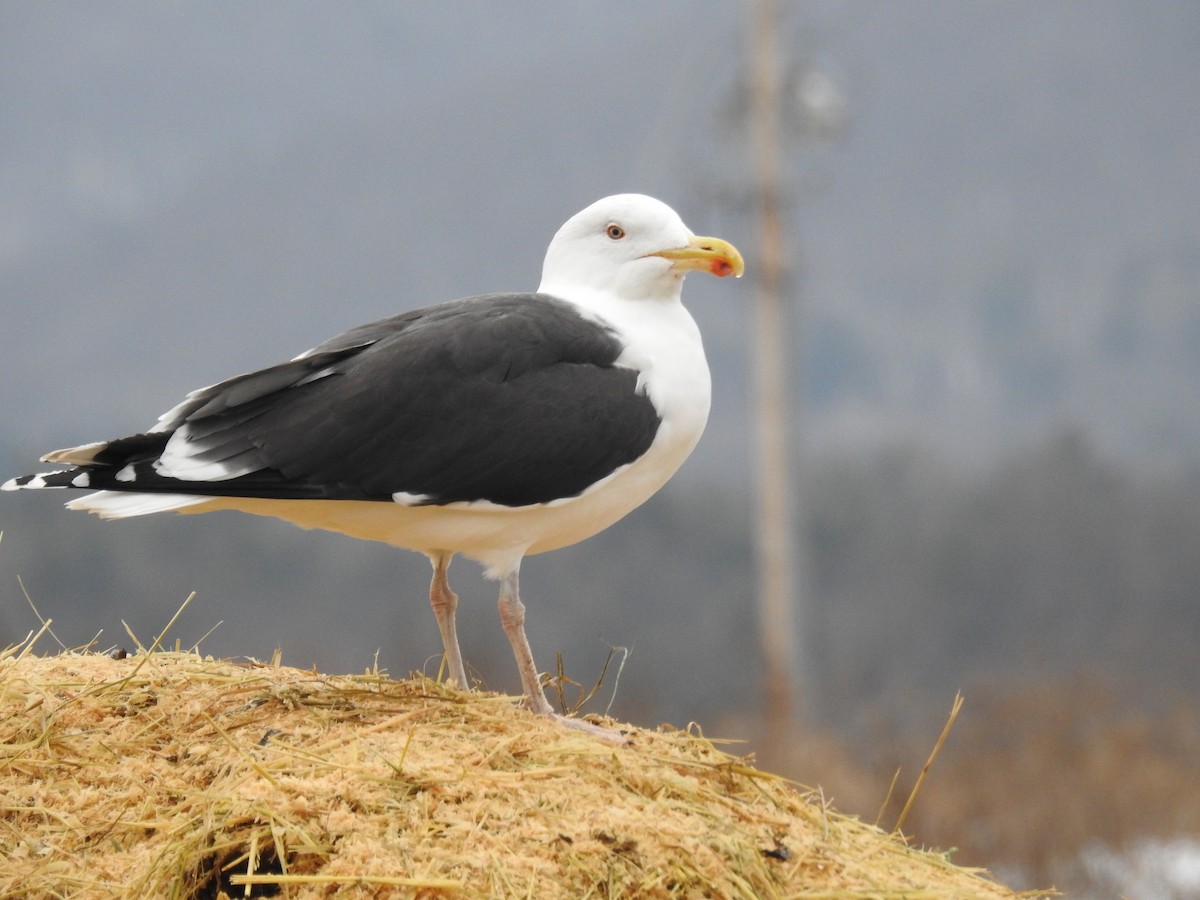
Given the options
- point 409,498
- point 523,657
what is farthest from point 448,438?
point 523,657

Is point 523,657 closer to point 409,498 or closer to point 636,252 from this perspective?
point 409,498

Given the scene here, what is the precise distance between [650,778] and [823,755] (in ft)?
36.3

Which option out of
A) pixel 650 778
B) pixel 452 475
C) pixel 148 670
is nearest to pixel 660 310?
pixel 452 475

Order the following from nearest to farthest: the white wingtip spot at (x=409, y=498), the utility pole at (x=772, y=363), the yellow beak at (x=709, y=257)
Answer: the white wingtip spot at (x=409, y=498)
the yellow beak at (x=709, y=257)
the utility pole at (x=772, y=363)

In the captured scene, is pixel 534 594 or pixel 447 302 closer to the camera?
pixel 447 302

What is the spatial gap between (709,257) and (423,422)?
3.36 feet

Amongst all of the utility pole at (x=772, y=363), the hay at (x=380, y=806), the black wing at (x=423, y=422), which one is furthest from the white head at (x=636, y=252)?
the utility pole at (x=772, y=363)

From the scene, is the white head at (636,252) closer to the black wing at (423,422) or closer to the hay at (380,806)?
the black wing at (423,422)

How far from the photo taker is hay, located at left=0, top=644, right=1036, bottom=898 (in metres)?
2.76

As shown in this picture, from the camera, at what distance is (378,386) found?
145 inches

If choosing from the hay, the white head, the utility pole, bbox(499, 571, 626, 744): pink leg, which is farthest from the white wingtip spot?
the utility pole

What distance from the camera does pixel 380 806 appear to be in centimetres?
289

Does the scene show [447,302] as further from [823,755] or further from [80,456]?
[823,755]

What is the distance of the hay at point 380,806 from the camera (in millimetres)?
2764
